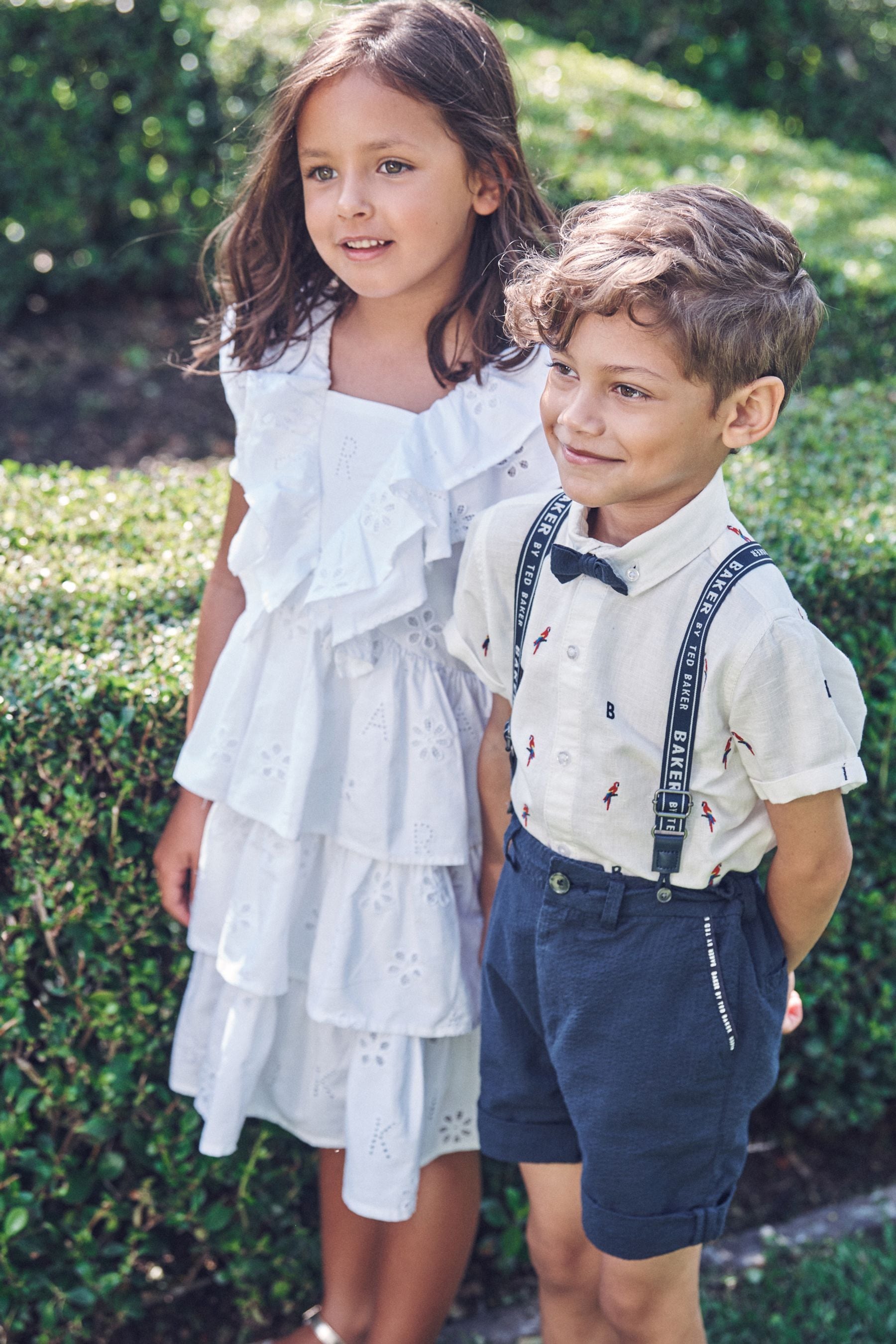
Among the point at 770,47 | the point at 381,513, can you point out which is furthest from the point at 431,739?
the point at 770,47

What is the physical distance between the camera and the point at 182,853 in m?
2.32

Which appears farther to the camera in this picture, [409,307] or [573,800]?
[409,307]

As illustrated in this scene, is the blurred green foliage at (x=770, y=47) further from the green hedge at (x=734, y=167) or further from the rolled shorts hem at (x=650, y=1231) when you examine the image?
the rolled shorts hem at (x=650, y=1231)

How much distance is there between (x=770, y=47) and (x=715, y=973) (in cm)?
834

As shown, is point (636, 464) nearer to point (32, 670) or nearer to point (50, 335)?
point (32, 670)

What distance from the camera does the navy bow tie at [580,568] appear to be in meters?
1.69

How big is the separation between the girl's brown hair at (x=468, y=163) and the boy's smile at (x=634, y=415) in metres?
0.40

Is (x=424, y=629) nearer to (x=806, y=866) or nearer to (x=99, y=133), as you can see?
(x=806, y=866)

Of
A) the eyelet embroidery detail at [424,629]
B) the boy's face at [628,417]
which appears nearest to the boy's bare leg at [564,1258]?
the eyelet embroidery detail at [424,629]

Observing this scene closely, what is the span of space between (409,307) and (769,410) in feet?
2.45

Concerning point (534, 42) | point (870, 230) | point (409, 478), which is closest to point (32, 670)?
point (409, 478)

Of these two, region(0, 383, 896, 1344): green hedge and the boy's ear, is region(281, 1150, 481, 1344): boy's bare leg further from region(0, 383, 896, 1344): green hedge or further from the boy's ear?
the boy's ear

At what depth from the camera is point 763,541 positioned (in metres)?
2.60

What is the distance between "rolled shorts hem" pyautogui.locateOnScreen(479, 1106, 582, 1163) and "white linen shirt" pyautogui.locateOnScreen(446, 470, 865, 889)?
0.45m
